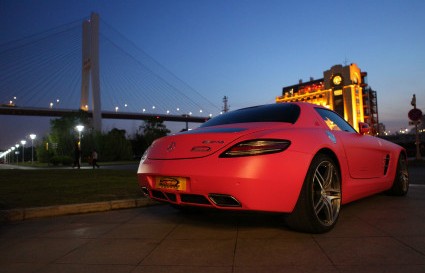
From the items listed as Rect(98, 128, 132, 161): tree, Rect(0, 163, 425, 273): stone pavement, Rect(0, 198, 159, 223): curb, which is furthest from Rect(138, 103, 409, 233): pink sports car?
Rect(98, 128, 132, 161): tree

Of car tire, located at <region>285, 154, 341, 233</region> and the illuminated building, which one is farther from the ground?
the illuminated building

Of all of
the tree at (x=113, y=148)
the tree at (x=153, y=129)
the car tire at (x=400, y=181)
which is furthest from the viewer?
the tree at (x=153, y=129)

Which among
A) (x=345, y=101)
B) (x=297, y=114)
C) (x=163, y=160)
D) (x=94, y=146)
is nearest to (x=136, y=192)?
(x=163, y=160)

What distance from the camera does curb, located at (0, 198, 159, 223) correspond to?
15.5 ft

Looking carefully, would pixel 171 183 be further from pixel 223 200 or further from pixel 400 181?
pixel 400 181

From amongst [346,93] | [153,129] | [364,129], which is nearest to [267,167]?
[364,129]

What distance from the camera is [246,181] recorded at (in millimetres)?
2908

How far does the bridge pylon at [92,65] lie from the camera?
44056mm

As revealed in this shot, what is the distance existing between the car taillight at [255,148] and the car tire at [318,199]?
439 millimetres

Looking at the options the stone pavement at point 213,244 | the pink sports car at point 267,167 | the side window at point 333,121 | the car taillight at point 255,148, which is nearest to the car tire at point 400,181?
the stone pavement at point 213,244

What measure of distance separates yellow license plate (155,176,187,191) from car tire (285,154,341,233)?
101cm

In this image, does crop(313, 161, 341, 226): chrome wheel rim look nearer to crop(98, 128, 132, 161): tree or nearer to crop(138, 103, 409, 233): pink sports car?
crop(138, 103, 409, 233): pink sports car

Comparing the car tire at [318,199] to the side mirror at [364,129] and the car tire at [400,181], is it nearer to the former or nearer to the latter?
the side mirror at [364,129]

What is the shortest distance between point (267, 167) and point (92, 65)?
149 feet
